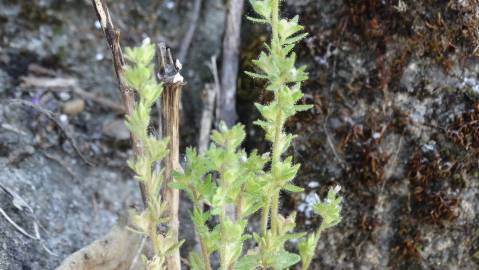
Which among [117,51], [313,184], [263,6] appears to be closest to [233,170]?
[263,6]

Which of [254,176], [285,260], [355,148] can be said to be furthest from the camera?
[355,148]

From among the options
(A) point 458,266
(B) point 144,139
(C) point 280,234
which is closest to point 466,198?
(A) point 458,266

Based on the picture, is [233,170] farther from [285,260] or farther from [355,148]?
[355,148]

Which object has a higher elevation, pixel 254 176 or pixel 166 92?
pixel 166 92

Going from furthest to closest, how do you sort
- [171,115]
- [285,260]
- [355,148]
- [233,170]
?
1. [355,148]
2. [171,115]
3. [285,260]
4. [233,170]

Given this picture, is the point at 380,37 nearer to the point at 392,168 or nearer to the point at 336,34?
the point at 336,34

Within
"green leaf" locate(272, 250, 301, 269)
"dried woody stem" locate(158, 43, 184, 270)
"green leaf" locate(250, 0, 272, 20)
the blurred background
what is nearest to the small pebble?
the blurred background

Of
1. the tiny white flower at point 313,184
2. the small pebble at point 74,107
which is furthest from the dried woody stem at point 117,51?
the small pebble at point 74,107

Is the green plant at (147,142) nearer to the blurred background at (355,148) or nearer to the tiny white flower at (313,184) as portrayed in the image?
the blurred background at (355,148)
